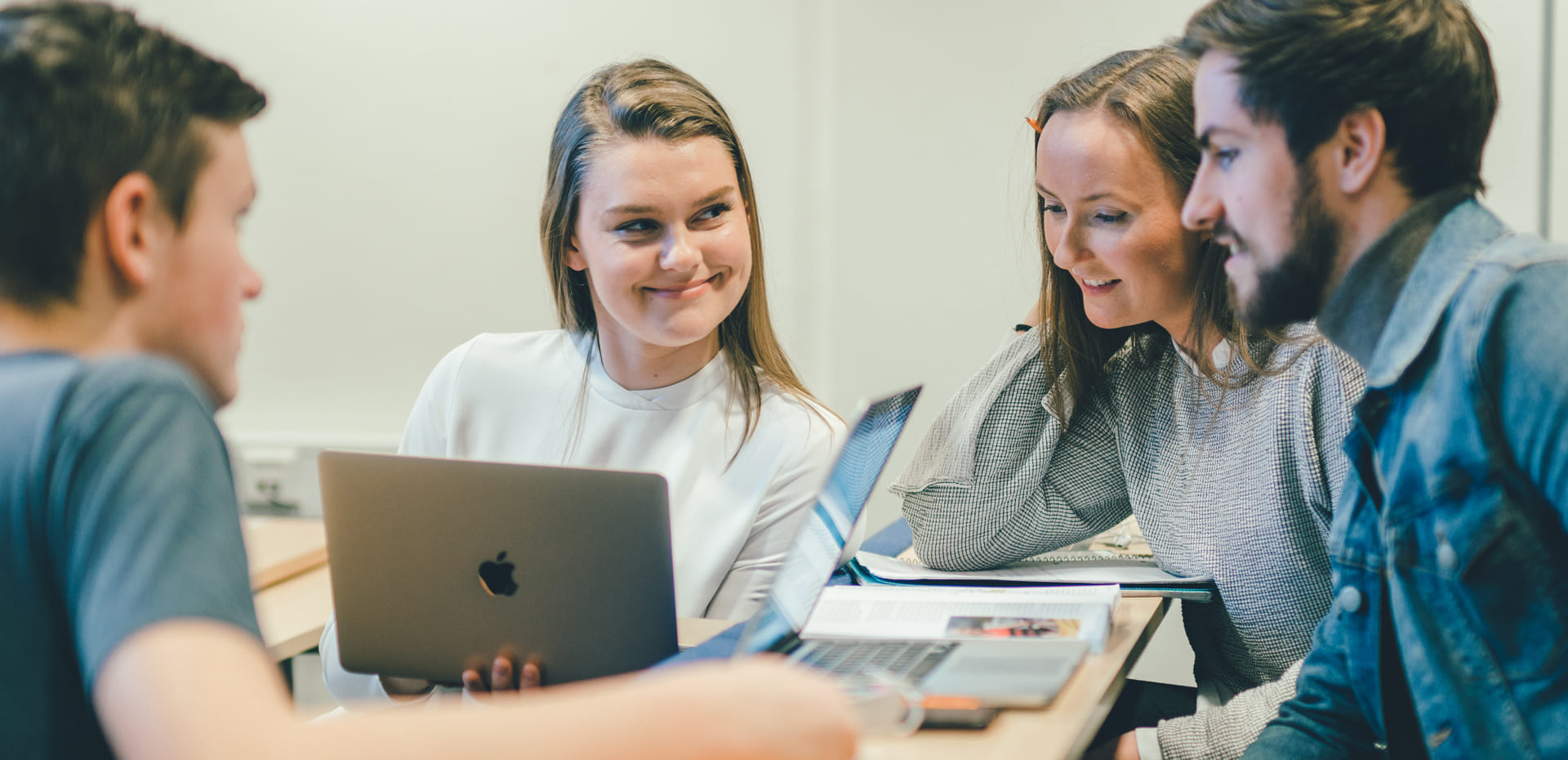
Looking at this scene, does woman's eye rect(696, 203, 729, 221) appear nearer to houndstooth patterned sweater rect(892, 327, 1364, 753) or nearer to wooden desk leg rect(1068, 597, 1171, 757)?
houndstooth patterned sweater rect(892, 327, 1364, 753)

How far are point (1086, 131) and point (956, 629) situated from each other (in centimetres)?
61

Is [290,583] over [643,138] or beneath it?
beneath

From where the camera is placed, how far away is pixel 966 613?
1.11 metres

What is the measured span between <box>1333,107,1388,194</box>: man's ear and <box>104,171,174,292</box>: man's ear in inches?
33.1

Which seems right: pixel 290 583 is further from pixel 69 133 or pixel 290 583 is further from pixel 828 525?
pixel 69 133

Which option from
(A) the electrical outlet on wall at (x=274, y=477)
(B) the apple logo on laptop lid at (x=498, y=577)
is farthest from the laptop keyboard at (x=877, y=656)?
(A) the electrical outlet on wall at (x=274, y=477)

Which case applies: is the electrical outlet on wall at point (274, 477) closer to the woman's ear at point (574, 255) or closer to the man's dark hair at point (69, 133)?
the woman's ear at point (574, 255)

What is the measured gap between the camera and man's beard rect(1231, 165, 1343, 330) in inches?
36.4

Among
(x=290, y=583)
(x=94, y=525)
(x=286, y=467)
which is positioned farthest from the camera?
(x=286, y=467)

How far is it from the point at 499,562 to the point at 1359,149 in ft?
2.61

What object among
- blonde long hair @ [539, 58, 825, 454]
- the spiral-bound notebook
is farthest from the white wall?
the spiral-bound notebook

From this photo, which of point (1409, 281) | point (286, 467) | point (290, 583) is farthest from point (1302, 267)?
point (286, 467)

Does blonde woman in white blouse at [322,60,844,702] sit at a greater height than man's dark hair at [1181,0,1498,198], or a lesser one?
lesser

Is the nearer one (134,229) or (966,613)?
(134,229)
